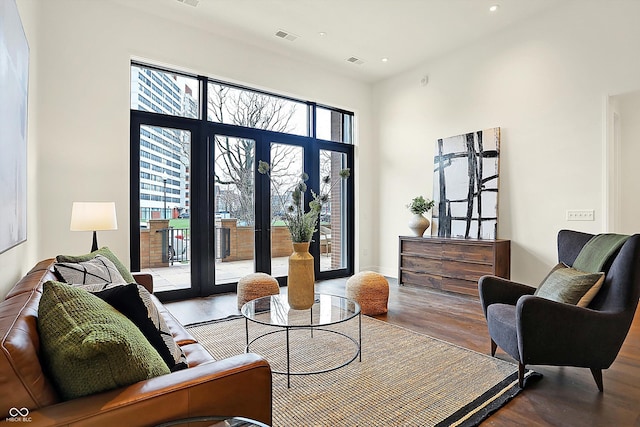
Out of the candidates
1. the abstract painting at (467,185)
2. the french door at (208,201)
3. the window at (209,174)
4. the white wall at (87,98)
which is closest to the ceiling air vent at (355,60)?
the window at (209,174)

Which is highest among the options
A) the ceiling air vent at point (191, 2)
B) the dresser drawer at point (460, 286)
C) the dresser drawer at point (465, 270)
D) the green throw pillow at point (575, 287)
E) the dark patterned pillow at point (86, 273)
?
the ceiling air vent at point (191, 2)

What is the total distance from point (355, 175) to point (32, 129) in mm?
4514

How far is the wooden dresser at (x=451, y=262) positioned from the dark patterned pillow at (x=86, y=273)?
13.2ft

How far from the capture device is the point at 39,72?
3.42 m

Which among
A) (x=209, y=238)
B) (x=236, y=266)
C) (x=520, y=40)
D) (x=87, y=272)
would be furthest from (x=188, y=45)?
(x=520, y=40)

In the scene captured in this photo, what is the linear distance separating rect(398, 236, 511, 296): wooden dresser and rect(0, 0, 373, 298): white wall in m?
3.81

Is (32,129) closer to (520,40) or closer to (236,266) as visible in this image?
(236,266)

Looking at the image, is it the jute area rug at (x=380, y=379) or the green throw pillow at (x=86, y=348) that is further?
the jute area rug at (x=380, y=379)

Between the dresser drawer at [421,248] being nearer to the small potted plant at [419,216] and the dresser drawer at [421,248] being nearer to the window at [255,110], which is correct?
the small potted plant at [419,216]

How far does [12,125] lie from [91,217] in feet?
4.21

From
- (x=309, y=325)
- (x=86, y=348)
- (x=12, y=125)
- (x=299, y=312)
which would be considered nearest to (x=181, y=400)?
(x=86, y=348)

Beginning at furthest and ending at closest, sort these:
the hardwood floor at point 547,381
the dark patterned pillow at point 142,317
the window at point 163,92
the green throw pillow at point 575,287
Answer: the window at point 163,92 → the green throw pillow at point 575,287 → the hardwood floor at point 547,381 → the dark patterned pillow at point 142,317

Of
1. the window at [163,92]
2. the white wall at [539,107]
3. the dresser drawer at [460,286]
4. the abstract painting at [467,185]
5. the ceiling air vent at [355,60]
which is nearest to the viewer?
the white wall at [539,107]

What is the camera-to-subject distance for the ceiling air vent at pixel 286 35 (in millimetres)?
4672
